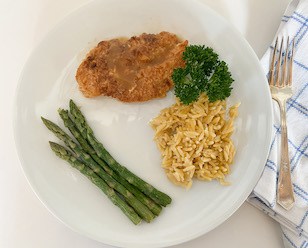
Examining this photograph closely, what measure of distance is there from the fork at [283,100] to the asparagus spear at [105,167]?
0.76 meters

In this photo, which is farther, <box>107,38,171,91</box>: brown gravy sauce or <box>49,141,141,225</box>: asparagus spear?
<box>107,38,171,91</box>: brown gravy sauce

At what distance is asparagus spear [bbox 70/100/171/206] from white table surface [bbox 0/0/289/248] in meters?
0.36

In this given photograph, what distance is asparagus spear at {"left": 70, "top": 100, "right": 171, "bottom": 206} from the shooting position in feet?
9.83

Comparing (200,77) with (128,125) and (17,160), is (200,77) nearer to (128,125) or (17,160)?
(128,125)

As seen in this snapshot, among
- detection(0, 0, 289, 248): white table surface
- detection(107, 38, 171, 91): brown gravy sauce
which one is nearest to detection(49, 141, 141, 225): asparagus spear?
detection(0, 0, 289, 248): white table surface

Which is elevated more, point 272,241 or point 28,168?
point 28,168

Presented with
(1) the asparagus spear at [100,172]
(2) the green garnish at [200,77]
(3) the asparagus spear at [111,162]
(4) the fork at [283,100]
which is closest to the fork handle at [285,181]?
(4) the fork at [283,100]

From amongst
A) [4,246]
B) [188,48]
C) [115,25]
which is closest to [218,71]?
[188,48]

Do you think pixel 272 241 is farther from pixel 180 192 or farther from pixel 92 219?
pixel 92 219

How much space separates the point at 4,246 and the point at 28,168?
0.56 m

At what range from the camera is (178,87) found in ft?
9.69

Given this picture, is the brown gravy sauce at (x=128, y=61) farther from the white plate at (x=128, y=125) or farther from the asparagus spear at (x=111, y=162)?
the asparagus spear at (x=111, y=162)

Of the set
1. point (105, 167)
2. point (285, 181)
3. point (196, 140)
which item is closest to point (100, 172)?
point (105, 167)

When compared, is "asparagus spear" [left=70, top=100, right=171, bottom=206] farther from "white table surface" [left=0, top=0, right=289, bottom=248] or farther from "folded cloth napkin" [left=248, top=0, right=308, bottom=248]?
A: "folded cloth napkin" [left=248, top=0, right=308, bottom=248]
